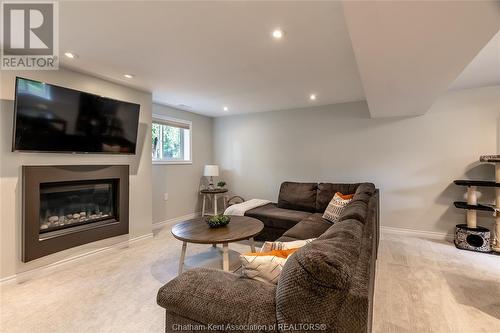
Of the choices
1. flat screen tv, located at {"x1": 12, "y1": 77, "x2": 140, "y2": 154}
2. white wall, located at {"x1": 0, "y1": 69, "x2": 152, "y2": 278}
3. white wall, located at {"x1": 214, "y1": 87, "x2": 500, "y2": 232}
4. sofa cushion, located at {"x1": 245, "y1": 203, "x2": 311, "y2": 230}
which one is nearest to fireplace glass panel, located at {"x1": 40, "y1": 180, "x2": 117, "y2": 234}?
white wall, located at {"x1": 0, "y1": 69, "x2": 152, "y2": 278}

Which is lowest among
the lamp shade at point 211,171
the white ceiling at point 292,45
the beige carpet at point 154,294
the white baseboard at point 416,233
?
the beige carpet at point 154,294

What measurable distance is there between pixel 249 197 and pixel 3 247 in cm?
380

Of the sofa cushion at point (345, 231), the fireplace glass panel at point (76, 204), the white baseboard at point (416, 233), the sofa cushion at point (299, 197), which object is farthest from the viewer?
the sofa cushion at point (299, 197)

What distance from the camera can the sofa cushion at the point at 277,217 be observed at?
11.2 ft

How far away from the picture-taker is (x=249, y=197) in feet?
17.5

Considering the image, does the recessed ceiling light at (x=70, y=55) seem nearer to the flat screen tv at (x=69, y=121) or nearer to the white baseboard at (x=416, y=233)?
the flat screen tv at (x=69, y=121)

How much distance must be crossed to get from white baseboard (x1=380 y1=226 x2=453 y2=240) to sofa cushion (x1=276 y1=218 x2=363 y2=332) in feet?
12.1

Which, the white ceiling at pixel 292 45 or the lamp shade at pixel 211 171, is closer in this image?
the white ceiling at pixel 292 45

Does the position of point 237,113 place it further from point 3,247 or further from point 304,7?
point 3,247

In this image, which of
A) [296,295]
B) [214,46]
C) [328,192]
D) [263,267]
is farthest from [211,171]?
[296,295]

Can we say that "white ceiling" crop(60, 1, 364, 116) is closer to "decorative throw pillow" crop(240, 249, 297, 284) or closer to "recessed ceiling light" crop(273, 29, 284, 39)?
"recessed ceiling light" crop(273, 29, 284, 39)

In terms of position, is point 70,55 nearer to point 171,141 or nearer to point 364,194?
point 171,141

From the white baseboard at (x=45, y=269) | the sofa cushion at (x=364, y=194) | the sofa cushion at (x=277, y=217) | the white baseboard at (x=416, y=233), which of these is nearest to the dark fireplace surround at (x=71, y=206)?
the white baseboard at (x=45, y=269)

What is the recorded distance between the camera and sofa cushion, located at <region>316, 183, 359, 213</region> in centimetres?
381
